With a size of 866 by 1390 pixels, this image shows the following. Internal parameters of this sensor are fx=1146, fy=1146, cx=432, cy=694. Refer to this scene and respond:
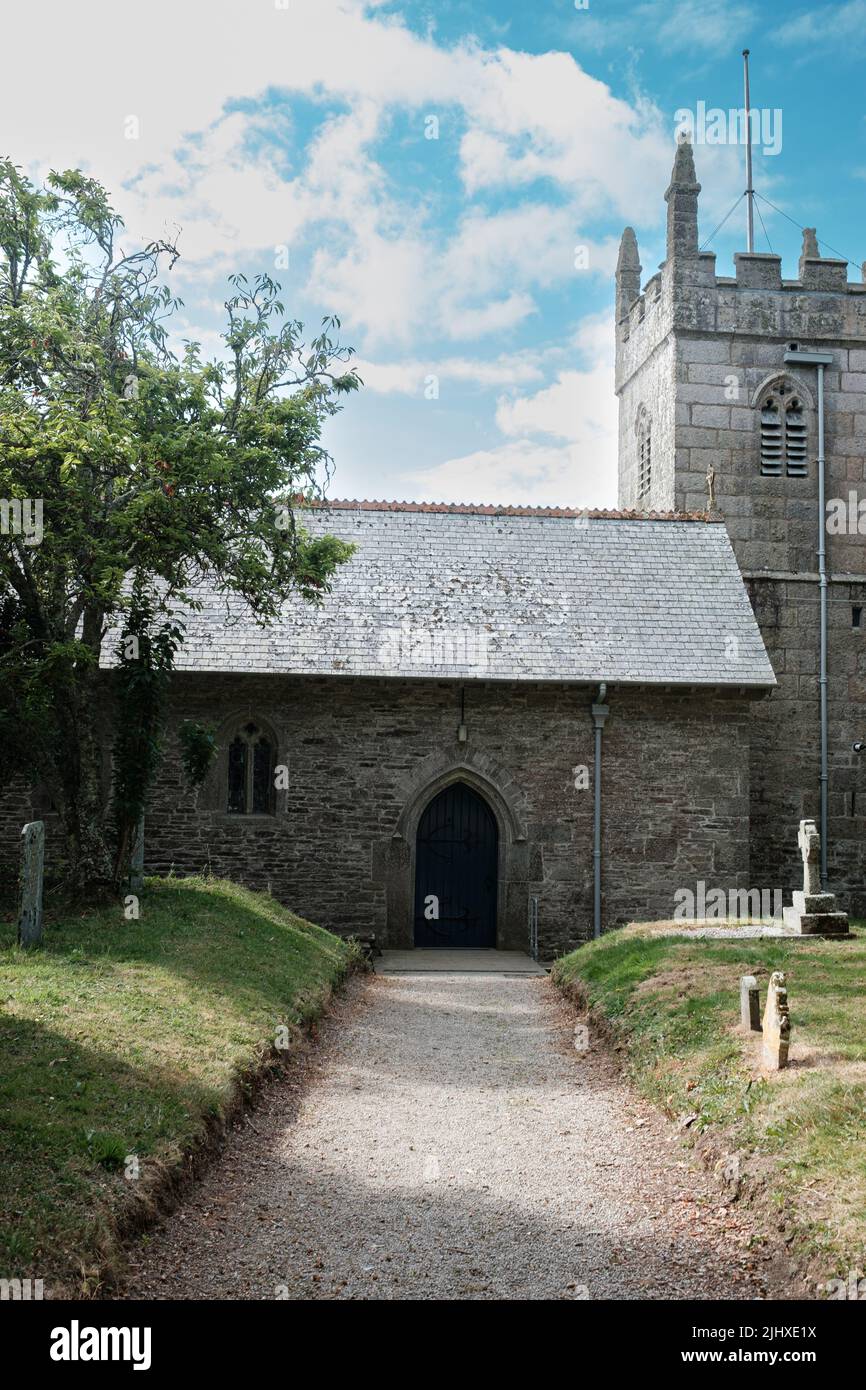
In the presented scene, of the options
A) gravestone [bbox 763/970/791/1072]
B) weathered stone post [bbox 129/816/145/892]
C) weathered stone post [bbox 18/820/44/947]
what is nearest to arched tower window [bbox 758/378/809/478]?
weathered stone post [bbox 129/816/145/892]

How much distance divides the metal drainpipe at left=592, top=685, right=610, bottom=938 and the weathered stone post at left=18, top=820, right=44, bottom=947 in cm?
935

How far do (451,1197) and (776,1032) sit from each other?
258 centimetres

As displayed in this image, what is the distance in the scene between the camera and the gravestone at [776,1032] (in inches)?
308

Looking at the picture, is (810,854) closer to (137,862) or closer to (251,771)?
(137,862)

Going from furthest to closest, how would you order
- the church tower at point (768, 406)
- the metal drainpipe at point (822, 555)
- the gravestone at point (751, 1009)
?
the church tower at point (768, 406)
the metal drainpipe at point (822, 555)
the gravestone at point (751, 1009)

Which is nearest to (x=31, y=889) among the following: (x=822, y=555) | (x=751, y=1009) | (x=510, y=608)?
(x=751, y=1009)

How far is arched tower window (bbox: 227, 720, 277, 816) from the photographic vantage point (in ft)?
60.8

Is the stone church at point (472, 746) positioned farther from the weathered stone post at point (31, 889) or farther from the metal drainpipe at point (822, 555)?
the weathered stone post at point (31, 889)

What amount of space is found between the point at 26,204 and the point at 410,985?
10501 mm

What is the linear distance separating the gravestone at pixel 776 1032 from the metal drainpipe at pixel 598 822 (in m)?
10.1

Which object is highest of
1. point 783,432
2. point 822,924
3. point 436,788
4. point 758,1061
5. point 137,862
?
point 783,432

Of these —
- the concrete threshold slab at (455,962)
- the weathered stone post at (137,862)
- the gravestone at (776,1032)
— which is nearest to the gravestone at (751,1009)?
the gravestone at (776,1032)

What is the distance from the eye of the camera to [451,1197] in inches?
267

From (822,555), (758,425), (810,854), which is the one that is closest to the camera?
(810,854)
